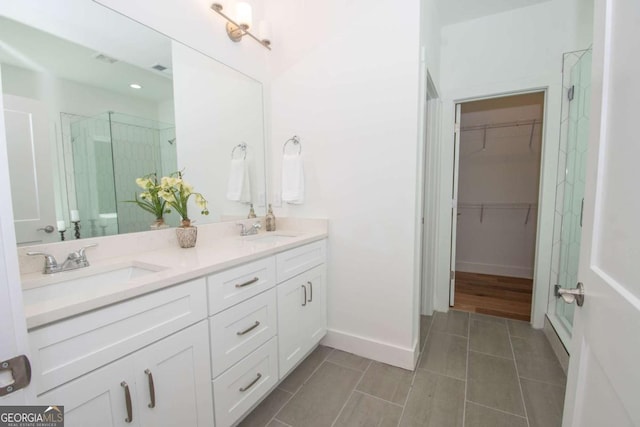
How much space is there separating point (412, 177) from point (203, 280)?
1.33 m

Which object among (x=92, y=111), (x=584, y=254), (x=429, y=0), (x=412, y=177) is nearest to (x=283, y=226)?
(x=412, y=177)

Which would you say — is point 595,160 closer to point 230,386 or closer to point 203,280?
point 203,280

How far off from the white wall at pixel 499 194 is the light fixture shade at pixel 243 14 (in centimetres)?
309

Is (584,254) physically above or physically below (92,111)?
below

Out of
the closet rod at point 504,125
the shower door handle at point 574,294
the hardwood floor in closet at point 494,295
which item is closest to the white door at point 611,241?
the shower door handle at point 574,294

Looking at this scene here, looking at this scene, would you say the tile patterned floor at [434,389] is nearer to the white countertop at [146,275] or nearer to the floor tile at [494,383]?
the floor tile at [494,383]

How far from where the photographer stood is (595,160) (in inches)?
26.2

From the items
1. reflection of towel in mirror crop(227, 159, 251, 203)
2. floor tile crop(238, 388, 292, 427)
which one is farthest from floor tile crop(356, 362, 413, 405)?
reflection of towel in mirror crop(227, 159, 251, 203)

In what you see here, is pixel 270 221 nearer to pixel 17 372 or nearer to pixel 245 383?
pixel 245 383

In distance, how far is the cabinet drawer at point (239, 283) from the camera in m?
1.13

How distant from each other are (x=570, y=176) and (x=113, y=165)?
3.06 meters

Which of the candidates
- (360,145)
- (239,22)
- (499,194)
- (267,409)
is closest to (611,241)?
(360,145)

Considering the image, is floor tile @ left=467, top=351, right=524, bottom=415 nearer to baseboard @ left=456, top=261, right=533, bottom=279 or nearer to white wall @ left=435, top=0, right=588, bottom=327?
white wall @ left=435, top=0, right=588, bottom=327

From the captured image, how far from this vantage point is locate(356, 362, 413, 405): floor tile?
5.14 feet
